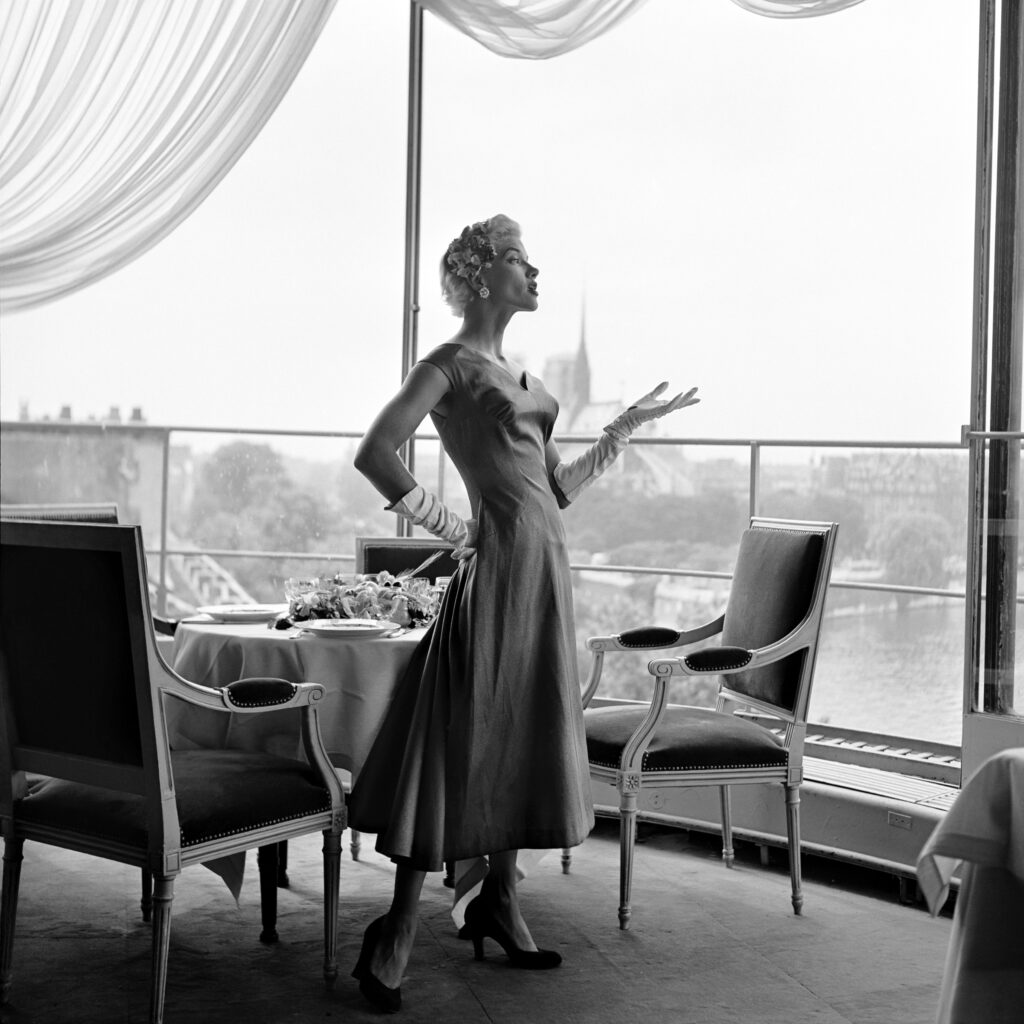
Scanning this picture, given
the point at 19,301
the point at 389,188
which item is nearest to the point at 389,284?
the point at 389,188

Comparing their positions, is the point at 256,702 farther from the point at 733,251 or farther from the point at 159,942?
the point at 733,251

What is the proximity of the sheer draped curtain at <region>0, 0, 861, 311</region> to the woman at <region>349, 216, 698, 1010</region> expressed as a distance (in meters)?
1.45

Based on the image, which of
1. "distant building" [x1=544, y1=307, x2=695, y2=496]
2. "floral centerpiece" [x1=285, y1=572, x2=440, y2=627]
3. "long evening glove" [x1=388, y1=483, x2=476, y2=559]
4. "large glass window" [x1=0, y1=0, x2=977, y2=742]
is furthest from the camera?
"distant building" [x1=544, y1=307, x2=695, y2=496]

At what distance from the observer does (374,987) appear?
7.73ft

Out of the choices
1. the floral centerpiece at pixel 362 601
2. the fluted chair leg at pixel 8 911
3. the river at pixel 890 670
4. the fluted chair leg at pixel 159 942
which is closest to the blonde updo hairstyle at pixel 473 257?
the floral centerpiece at pixel 362 601

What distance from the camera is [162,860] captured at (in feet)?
7.00

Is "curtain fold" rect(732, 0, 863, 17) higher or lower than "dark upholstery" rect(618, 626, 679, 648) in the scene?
higher

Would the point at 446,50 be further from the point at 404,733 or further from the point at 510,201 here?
Result: the point at 404,733

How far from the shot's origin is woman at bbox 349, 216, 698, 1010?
2.37m

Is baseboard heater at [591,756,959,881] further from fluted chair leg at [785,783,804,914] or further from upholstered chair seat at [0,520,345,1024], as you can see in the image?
upholstered chair seat at [0,520,345,1024]

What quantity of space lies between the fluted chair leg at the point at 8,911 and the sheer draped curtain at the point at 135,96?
6.33ft

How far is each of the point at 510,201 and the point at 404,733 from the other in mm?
19615

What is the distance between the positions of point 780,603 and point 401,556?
3.36 ft

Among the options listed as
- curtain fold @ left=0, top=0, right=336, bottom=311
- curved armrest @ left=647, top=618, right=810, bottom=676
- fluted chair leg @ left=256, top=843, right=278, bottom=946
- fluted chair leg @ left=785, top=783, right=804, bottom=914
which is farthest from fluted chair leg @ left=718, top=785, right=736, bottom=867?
curtain fold @ left=0, top=0, right=336, bottom=311
